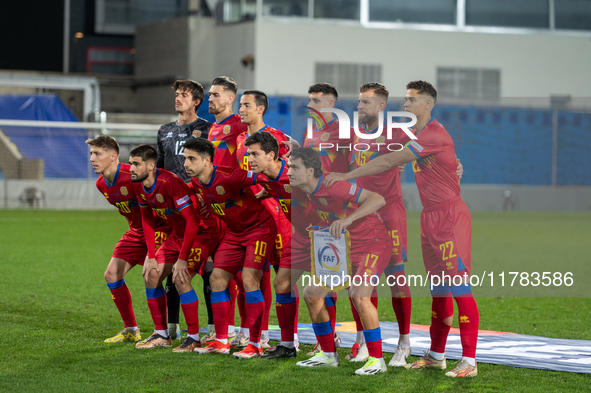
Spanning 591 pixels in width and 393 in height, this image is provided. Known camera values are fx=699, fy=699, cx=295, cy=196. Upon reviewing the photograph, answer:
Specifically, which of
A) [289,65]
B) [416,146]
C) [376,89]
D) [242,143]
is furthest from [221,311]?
[289,65]

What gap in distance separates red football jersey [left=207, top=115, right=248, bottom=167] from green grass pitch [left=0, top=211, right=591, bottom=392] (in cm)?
155

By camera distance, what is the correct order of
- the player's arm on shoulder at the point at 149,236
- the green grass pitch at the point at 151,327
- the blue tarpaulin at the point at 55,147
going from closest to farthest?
the green grass pitch at the point at 151,327 → the player's arm on shoulder at the point at 149,236 → the blue tarpaulin at the point at 55,147

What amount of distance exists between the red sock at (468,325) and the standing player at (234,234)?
4.71 feet

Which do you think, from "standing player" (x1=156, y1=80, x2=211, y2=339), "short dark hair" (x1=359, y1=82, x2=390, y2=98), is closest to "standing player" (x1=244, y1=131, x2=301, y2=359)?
"short dark hair" (x1=359, y1=82, x2=390, y2=98)

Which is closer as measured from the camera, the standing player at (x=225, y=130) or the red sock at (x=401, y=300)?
the red sock at (x=401, y=300)

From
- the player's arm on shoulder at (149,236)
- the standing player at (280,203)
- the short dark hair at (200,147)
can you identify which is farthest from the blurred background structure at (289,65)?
the standing player at (280,203)

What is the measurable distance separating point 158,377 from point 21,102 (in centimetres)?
2463

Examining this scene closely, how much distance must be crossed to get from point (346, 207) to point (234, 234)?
3.19ft

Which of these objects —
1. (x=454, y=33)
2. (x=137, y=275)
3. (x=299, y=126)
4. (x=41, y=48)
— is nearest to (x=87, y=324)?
(x=137, y=275)

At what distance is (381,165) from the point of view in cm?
468

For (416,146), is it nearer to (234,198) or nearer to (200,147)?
(234,198)

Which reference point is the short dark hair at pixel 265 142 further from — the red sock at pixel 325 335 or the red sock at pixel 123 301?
the red sock at pixel 123 301

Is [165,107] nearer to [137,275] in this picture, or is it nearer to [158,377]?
[137,275]

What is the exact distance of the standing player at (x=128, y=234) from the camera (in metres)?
5.47
